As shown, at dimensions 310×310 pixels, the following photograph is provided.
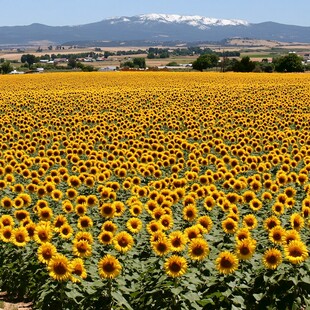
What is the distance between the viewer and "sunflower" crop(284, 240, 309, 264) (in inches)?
277

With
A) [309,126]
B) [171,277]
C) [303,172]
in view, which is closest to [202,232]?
[171,277]

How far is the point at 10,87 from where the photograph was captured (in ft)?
168

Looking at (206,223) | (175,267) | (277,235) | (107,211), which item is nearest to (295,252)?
(277,235)

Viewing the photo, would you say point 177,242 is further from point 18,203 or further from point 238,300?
point 18,203

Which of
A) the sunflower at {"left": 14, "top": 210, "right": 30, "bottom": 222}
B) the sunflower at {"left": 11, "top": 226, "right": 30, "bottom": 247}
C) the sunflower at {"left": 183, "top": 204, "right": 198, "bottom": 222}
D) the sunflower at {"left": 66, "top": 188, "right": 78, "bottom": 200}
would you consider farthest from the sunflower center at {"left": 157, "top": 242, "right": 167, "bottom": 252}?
the sunflower at {"left": 66, "top": 188, "right": 78, "bottom": 200}

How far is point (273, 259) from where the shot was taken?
24.0 feet

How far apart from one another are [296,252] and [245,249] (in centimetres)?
70

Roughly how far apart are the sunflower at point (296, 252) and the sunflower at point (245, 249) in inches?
19.7

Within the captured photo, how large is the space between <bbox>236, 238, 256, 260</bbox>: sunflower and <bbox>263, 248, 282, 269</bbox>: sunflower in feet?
0.79

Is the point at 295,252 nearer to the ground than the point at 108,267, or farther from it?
farther from it

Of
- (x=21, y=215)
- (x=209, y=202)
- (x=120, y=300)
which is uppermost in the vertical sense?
(x=209, y=202)

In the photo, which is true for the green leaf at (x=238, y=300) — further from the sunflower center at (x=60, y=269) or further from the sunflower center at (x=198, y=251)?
the sunflower center at (x=60, y=269)

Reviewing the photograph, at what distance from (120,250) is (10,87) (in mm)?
45391

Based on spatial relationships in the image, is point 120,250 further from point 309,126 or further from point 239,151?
point 309,126
